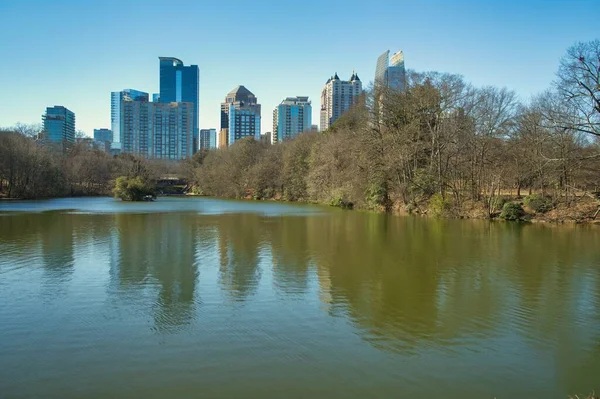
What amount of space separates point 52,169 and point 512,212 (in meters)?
60.1

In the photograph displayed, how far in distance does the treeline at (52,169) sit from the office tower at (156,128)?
287 feet

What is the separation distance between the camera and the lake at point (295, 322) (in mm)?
6066

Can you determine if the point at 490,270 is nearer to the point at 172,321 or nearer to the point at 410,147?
the point at 172,321

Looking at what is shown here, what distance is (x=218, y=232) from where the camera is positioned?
22.6 m

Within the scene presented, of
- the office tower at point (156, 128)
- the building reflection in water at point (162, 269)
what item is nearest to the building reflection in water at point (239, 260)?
the building reflection in water at point (162, 269)

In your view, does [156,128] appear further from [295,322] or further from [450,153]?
[295,322]

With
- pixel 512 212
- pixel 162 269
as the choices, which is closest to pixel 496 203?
pixel 512 212

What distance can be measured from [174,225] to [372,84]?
2639 cm

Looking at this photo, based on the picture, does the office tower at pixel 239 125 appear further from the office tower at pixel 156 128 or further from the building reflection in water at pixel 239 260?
the building reflection in water at pixel 239 260

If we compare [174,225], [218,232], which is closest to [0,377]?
[218,232]

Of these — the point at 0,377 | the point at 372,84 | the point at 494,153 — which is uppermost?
the point at 372,84

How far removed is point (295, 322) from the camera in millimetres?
8492

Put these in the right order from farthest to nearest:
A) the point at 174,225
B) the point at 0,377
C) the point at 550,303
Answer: the point at 174,225 < the point at 550,303 < the point at 0,377

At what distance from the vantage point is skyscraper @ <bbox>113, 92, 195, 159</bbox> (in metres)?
174
